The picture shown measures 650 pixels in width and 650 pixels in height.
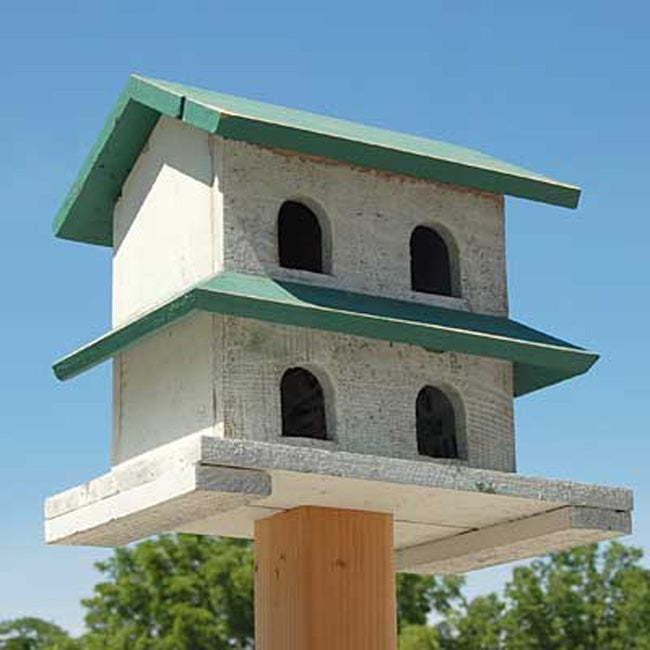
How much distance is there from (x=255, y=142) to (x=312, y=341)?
873 millimetres

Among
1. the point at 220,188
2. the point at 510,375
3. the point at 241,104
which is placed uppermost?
the point at 241,104

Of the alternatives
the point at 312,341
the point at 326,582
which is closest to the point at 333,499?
the point at 326,582

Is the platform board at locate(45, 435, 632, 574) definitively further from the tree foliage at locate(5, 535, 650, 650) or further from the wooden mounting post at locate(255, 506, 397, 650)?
the tree foliage at locate(5, 535, 650, 650)

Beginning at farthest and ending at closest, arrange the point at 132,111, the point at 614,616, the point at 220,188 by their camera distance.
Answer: the point at 614,616 < the point at 132,111 < the point at 220,188

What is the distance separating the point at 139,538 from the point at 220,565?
2279 centimetres

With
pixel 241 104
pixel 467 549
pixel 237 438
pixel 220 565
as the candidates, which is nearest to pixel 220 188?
pixel 241 104

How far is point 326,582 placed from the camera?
676cm

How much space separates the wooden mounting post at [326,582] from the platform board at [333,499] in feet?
0.29

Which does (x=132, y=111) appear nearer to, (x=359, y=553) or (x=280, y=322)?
(x=280, y=322)

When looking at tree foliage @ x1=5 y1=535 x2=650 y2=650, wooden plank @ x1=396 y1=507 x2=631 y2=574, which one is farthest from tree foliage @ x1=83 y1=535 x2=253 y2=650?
wooden plank @ x1=396 y1=507 x2=631 y2=574

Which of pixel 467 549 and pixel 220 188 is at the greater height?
pixel 220 188

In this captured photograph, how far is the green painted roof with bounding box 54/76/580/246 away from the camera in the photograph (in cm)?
677

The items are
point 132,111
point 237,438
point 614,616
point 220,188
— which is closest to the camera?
point 237,438

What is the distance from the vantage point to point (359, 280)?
277 inches
